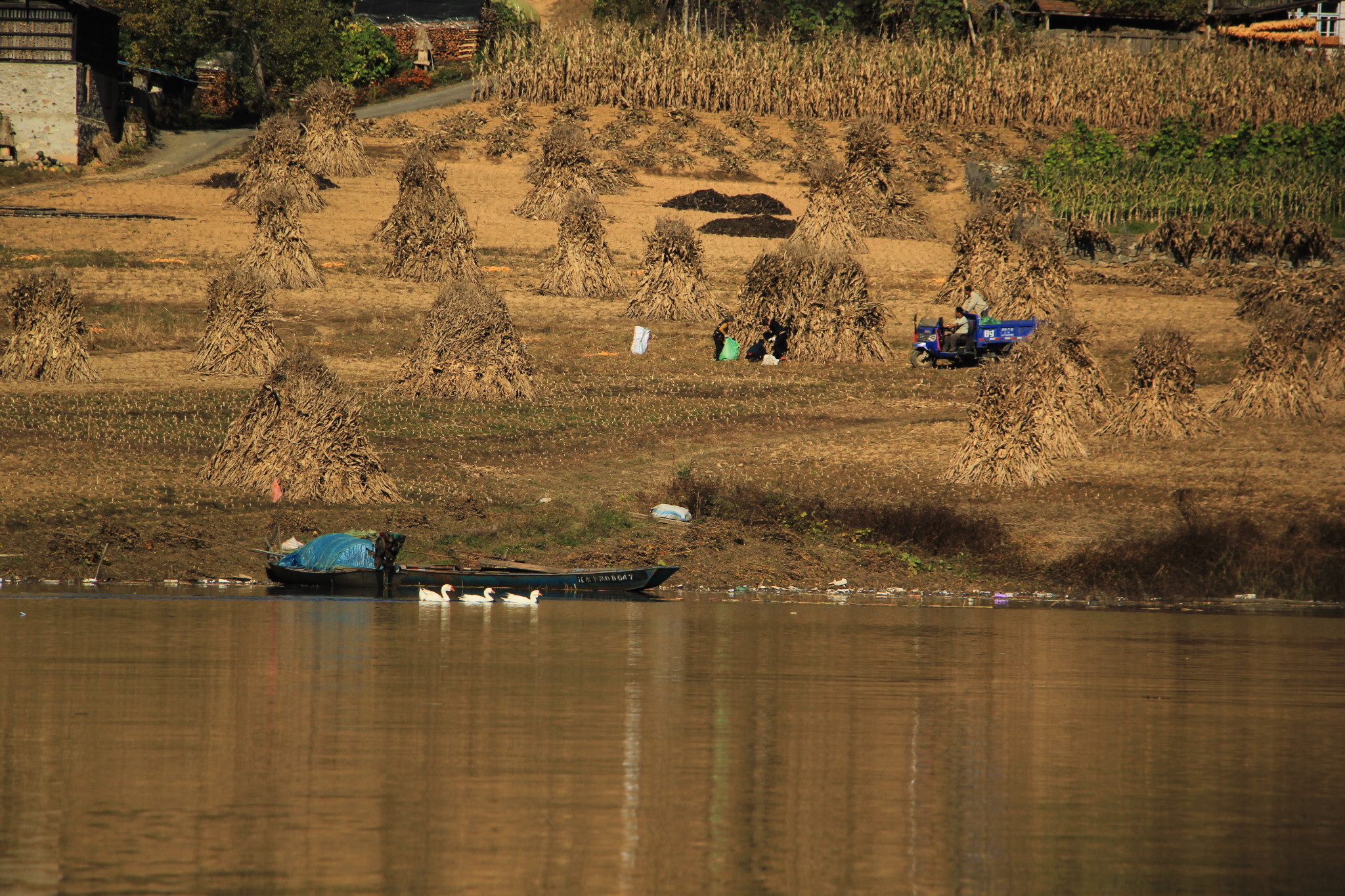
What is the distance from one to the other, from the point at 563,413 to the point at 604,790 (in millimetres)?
21718

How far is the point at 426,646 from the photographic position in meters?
18.3

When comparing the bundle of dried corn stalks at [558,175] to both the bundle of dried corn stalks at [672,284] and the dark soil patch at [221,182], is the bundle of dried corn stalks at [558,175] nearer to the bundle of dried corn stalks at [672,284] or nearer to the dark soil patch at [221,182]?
the bundle of dried corn stalks at [672,284]

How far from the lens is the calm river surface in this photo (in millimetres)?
9453

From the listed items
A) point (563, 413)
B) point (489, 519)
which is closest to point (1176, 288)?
point (563, 413)

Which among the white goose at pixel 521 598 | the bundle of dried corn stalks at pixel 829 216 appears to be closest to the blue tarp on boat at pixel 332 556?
the white goose at pixel 521 598

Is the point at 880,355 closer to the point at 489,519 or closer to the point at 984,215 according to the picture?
the point at 984,215

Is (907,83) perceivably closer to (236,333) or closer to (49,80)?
(49,80)

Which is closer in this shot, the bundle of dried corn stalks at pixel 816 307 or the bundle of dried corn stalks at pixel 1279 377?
the bundle of dried corn stalks at pixel 1279 377

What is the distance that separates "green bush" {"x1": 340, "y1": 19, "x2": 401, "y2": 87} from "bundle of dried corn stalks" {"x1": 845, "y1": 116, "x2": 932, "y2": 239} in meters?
33.0

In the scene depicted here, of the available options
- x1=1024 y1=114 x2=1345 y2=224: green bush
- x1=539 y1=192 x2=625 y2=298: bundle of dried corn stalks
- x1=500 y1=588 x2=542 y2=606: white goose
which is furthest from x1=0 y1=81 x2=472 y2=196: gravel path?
x1=500 y1=588 x2=542 y2=606: white goose

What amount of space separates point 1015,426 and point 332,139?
34273mm

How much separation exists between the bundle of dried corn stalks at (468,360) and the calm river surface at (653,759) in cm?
1357

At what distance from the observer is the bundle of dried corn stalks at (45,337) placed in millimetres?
33250

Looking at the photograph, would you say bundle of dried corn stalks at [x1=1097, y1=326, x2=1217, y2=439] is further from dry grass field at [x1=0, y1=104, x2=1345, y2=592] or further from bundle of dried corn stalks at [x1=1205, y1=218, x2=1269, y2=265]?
bundle of dried corn stalks at [x1=1205, y1=218, x2=1269, y2=265]
